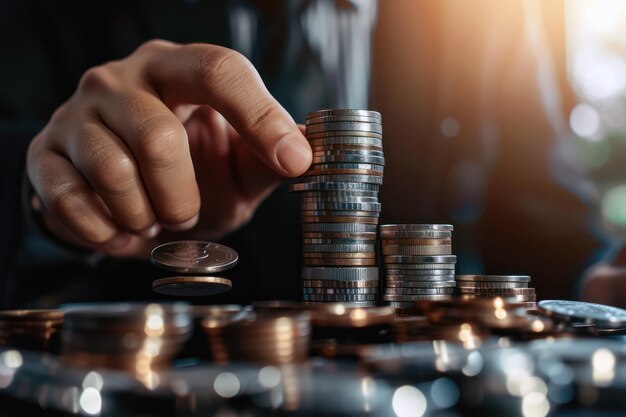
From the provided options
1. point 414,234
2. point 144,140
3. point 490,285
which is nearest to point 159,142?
point 144,140

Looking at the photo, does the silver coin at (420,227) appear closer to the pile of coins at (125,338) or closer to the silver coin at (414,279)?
the silver coin at (414,279)

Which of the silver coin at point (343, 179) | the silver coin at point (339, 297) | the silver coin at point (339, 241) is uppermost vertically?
the silver coin at point (343, 179)

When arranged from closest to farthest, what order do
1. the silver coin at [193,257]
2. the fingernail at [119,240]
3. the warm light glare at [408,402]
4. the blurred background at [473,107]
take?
the warm light glare at [408,402]
the silver coin at [193,257]
the fingernail at [119,240]
the blurred background at [473,107]

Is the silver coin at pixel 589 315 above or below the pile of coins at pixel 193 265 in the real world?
below

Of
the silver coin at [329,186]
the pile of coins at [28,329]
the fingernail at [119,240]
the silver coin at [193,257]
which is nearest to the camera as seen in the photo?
the pile of coins at [28,329]

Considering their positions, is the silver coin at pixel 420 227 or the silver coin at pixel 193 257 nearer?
the silver coin at pixel 193 257

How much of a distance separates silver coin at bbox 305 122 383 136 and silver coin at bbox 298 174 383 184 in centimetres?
9

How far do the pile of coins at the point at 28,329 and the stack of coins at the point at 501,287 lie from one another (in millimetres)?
777

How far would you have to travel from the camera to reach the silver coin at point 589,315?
3.23ft

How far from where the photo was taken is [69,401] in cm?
59

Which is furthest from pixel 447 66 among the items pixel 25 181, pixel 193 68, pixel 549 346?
pixel 549 346

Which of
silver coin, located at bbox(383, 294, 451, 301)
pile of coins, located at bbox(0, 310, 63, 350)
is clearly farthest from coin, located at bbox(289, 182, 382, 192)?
pile of coins, located at bbox(0, 310, 63, 350)

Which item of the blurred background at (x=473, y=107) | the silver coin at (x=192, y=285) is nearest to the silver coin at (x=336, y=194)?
the silver coin at (x=192, y=285)

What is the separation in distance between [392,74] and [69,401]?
1.71 metres
